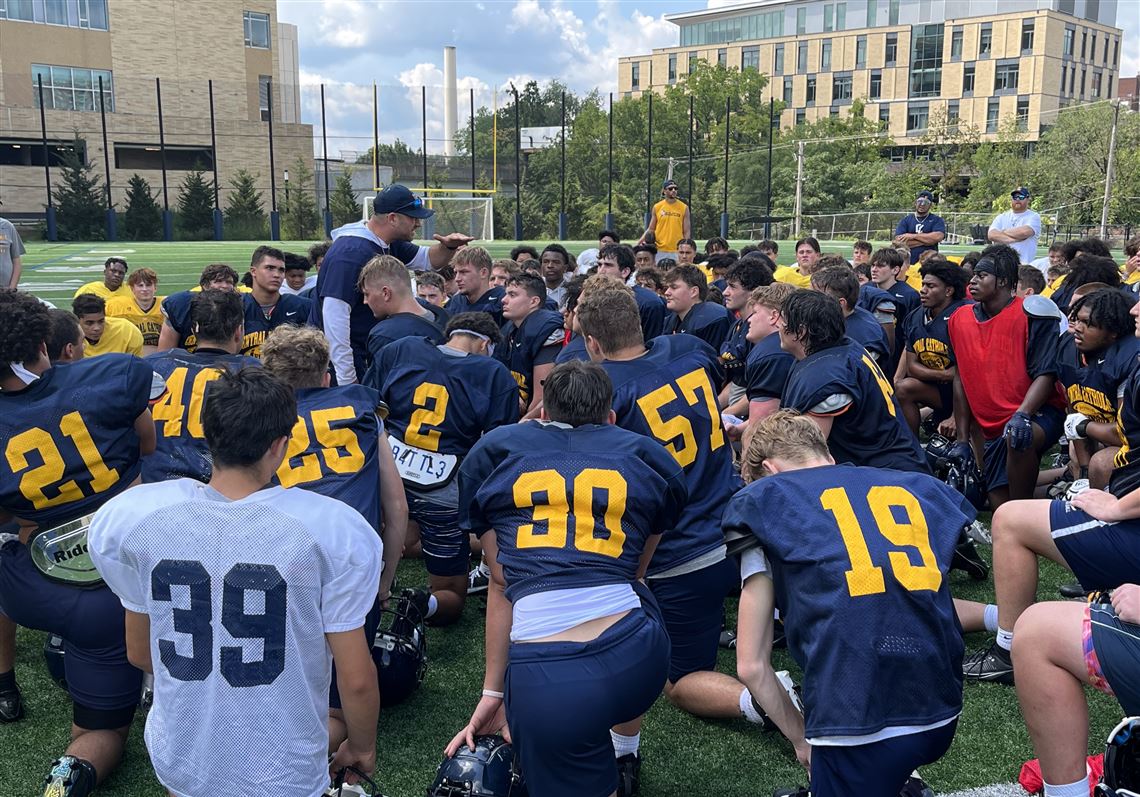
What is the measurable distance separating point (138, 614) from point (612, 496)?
4.64ft

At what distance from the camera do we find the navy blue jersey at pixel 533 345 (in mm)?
6586

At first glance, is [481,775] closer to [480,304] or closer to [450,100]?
[480,304]

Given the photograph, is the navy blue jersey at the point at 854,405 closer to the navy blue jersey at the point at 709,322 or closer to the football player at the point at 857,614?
the football player at the point at 857,614

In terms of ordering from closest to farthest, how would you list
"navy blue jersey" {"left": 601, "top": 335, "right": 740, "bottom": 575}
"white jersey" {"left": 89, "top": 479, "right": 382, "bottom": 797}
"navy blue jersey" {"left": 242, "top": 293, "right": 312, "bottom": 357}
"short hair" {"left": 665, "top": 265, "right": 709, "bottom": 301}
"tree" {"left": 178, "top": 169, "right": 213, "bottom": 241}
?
"white jersey" {"left": 89, "top": 479, "right": 382, "bottom": 797}, "navy blue jersey" {"left": 601, "top": 335, "right": 740, "bottom": 575}, "navy blue jersey" {"left": 242, "top": 293, "right": 312, "bottom": 357}, "short hair" {"left": 665, "top": 265, "right": 709, "bottom": 301}, "tree" {"left": 178, "top": 169, "right": 213, "bottom": 241}

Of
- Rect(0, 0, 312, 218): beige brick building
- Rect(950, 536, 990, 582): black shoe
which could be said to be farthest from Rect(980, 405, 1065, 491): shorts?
Rect(0, 0, 312, 218): beige brick building

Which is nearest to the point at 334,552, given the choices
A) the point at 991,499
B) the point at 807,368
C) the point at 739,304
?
the point at 807,368

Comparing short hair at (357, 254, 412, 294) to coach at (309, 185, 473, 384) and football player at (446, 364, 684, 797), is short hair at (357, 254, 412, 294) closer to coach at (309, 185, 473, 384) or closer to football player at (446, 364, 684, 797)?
coach at (309, 185, 473, 384)

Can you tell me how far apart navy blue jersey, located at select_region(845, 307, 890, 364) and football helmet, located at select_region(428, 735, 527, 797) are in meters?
3.58

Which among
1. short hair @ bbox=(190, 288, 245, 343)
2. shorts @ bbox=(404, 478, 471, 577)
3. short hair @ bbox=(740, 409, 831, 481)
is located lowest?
shorts @ bbox=(404, 478, 471, 577)

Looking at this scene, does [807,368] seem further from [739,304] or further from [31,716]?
[31,716]

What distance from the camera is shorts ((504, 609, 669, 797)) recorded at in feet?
9.31

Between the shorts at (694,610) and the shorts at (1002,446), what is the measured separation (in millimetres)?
3327

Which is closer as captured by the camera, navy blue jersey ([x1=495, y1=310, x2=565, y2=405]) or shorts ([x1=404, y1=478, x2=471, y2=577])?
shorts ([x1=404, y1=478, x2=471, y2=577])

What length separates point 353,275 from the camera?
5.82 metres
